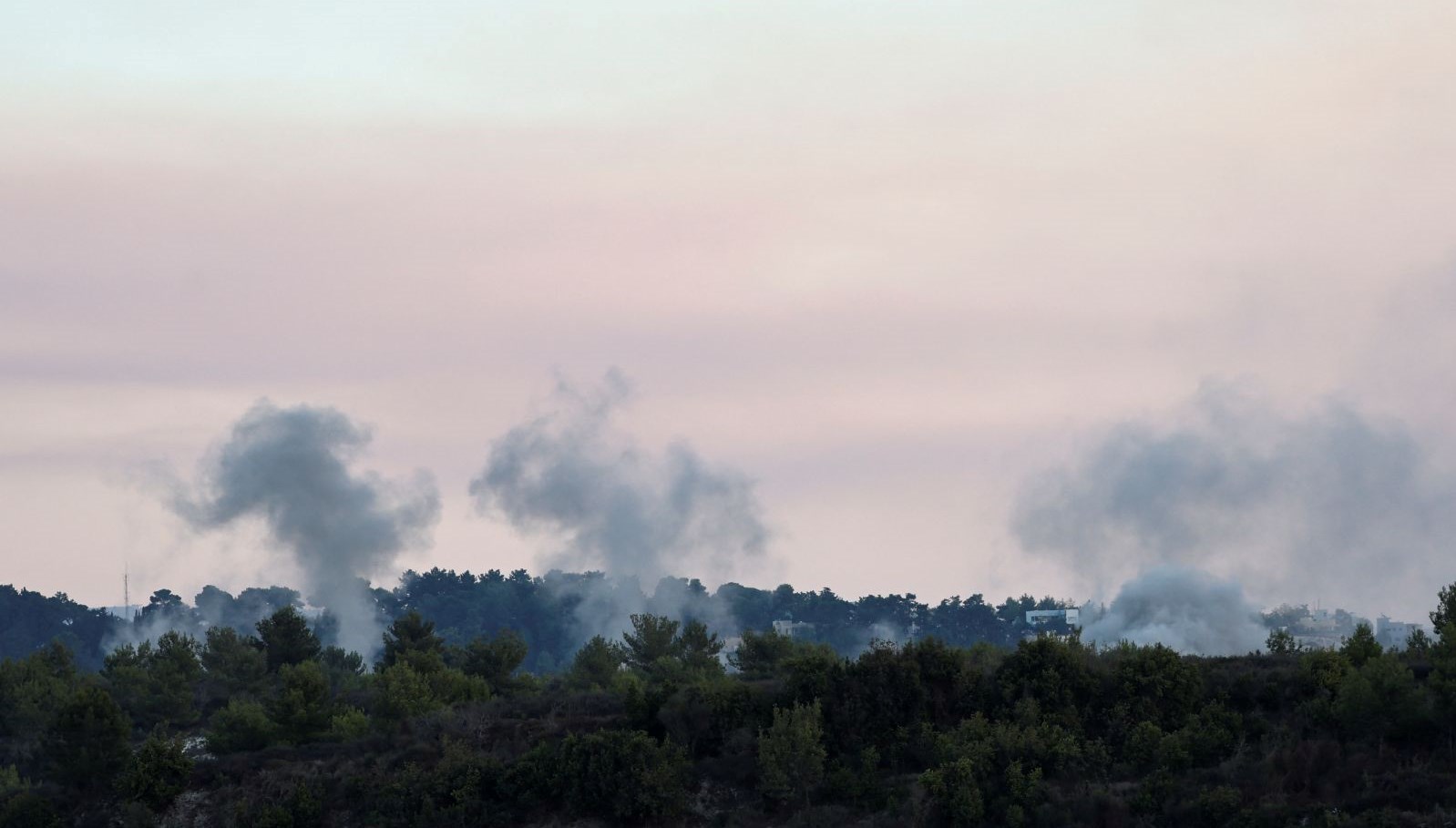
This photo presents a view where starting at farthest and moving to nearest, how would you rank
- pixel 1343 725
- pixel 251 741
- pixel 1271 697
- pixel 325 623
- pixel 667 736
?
pixel 325 623 < pixel 251 741 < pixel 667 736 < pixel 1271 697 < pixel 1343 725

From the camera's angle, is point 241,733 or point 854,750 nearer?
point 854,750

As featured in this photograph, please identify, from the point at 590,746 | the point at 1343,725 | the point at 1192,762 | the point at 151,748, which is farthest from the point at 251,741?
the point at 1343,725

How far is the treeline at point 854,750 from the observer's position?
167 feet

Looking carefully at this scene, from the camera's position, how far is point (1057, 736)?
184 feet

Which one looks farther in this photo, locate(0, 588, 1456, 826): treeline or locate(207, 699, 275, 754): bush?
locate(207, 699, 275, 754): bush

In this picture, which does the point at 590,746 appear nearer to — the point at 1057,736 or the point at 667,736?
the point at 667,736

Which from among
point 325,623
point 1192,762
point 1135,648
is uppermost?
point 325,623

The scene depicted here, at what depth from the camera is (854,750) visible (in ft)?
196

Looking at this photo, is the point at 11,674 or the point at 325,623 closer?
the point at 11,674

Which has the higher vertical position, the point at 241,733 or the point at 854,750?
the point at 241,733

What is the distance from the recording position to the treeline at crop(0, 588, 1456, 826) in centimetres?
5100

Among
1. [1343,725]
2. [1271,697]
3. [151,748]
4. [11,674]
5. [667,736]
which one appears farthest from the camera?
[11,674]

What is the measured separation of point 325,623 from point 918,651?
5119 inches

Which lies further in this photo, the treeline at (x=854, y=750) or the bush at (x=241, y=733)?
the bush at (x=241, y=733)
